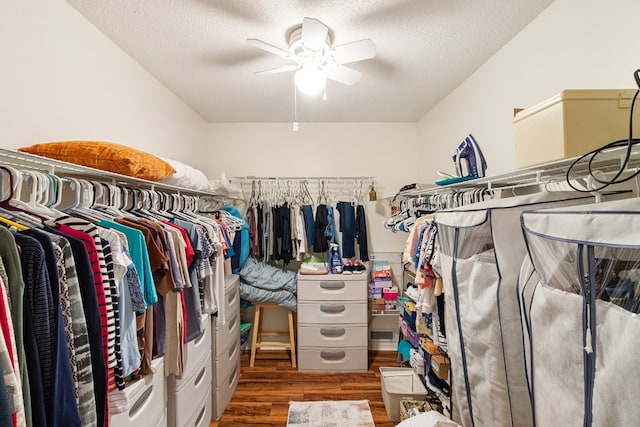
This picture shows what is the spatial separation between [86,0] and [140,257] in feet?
4.12

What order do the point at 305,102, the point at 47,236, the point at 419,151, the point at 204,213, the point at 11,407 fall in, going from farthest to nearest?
the point at 419,151 < the point at 305,102 < the point at 204,213 < the point at 47,236 < the point at 11,407

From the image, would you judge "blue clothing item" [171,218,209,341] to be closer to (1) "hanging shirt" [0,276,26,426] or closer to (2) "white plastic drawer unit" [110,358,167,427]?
(2) "white plastic drawer unit" [110,358,167,427]

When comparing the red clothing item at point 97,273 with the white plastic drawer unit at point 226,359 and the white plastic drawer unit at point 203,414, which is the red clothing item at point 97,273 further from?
the white plastic drawer unit at point 226,359

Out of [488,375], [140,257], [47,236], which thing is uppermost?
[47,236]

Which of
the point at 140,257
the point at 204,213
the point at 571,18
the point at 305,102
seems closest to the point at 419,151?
the point at 305,102

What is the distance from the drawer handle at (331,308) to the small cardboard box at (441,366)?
104cm

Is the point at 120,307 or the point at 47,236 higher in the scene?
the point at 47,236

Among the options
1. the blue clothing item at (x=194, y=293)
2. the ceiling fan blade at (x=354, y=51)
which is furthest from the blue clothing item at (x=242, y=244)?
A: the ceiling fan blade at (x=354, y=51)

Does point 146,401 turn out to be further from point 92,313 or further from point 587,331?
point 587,331

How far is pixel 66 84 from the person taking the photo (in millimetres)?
1397

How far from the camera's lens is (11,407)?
23.0 inches

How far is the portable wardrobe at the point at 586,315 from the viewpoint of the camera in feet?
1.77

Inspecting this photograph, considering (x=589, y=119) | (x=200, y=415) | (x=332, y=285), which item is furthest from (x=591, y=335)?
(x=332, y=285)

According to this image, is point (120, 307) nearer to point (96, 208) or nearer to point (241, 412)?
point (96, 208)
